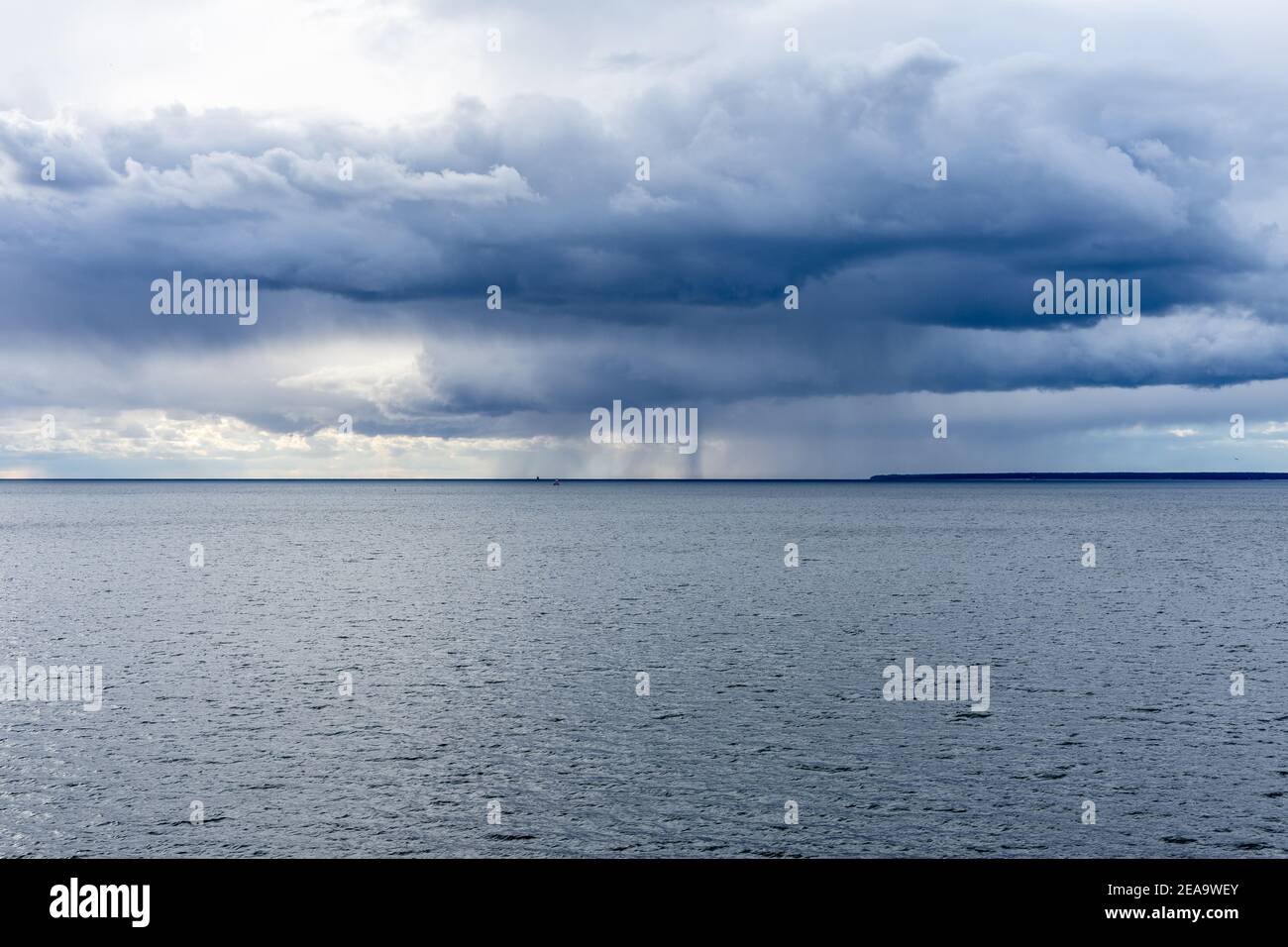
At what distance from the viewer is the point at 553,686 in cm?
5309

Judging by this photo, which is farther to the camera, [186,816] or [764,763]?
[764,763]

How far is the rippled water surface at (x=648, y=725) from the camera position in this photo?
3206 centimetres

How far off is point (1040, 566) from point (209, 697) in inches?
3953

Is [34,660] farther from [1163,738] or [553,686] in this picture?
[1163,738]

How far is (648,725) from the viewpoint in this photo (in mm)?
44438

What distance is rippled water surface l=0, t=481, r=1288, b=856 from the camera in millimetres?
32062

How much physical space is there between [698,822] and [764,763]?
6.55m
